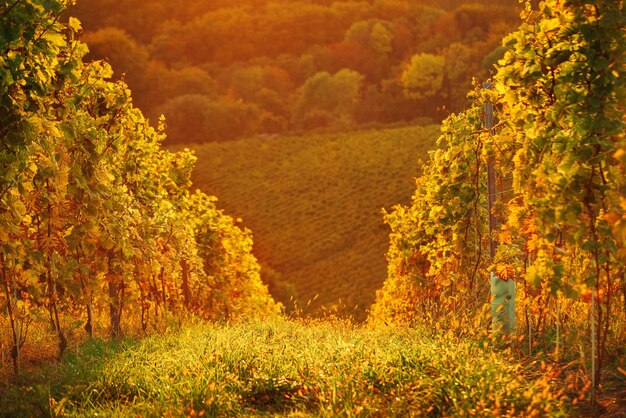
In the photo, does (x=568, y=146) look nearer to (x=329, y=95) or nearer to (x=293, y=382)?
(x=293, y=382)

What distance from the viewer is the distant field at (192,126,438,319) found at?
32562 mm

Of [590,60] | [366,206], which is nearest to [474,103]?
[590,60]

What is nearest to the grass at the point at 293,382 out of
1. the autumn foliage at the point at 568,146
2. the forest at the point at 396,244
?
the forest at the point at 396,244

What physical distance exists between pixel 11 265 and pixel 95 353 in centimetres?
106

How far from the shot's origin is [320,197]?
4200cm

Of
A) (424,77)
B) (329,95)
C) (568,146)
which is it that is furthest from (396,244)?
(329,95)

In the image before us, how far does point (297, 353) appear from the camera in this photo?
5547 mm

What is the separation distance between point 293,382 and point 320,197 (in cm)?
3704

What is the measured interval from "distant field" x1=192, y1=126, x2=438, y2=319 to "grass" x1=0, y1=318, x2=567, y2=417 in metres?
21.4

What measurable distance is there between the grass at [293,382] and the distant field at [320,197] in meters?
21.4

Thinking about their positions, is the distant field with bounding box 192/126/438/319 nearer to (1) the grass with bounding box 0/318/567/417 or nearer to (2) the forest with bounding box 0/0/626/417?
(2) the forest with bounding box 0/0/626/417

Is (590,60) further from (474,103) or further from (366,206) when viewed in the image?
(366,206)

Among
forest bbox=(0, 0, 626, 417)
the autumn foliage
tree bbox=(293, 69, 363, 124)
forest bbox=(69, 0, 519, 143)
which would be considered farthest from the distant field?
the autumn foliage

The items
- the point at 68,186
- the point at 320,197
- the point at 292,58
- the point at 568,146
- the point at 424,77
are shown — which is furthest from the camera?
the point at 292,58
